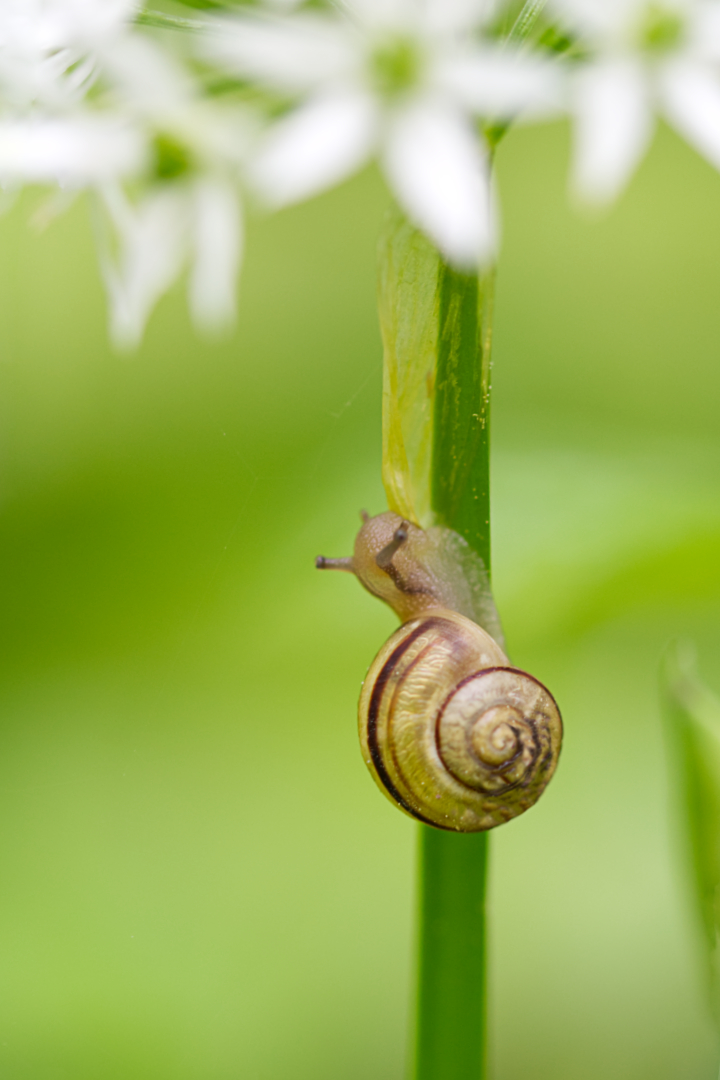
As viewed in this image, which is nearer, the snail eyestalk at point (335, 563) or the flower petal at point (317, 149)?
the flower petal at point (317, 149)

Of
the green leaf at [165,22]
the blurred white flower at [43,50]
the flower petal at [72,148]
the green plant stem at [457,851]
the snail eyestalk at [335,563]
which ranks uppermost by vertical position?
the green leaf at [165,22]

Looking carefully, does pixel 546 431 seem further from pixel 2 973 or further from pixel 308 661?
pixel 2 973

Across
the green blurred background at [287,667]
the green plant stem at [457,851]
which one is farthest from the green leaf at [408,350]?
the green blurred background at [287,667]

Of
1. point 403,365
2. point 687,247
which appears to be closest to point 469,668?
point 403,365

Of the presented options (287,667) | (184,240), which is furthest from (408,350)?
(287,667)

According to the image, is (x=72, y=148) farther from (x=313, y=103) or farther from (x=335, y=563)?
(x=335, y=563)

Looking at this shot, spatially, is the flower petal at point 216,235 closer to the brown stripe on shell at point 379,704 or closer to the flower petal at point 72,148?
the flower petal at point 72,148
